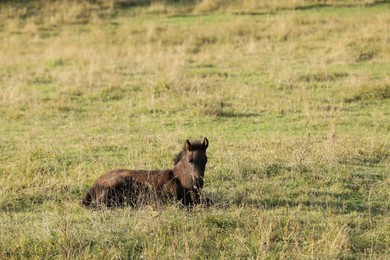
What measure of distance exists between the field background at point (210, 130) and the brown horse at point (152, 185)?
294 millimetres

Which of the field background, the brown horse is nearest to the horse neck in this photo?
the brown horse

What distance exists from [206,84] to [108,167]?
609 cm

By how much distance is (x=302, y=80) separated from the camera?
15.2m

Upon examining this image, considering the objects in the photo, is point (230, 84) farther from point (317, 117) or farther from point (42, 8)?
point (42, 8)

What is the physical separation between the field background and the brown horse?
29 centimetres

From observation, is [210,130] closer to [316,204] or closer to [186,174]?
[186,174]

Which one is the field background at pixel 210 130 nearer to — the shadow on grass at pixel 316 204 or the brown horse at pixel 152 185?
the shadow on grass at pixel 316 204

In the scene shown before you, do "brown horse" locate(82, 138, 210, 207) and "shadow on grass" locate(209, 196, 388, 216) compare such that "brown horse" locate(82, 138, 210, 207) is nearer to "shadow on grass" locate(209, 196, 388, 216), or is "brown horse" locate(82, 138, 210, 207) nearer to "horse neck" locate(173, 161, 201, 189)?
"horse neck" locate(173, 161, 201, 189)

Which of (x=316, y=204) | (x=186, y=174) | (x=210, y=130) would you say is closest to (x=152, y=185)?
(x=186, y=174)

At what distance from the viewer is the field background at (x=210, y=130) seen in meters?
6.56

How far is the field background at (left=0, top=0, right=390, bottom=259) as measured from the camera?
656 centimetres

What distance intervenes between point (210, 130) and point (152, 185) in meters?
4.08

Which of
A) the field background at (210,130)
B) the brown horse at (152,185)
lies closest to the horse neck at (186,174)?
the brown horse at (152,185)

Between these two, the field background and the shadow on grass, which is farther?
the shadow on grass
